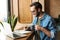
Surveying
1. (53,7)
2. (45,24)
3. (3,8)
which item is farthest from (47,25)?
(3,8)

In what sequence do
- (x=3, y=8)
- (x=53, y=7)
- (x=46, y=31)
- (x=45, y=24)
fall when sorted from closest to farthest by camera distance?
(x=46, y=31)
(x=45, y=24)
(x=53, y=7)
(x=3, y=8)

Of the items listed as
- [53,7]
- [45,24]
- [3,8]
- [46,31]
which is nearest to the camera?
[46,31]

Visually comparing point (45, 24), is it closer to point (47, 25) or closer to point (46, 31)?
point (47, 25)

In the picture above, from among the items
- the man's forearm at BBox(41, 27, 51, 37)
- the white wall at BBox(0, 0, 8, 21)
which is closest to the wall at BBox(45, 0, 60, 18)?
the white wall at BBox(0, 0, 8, 21)

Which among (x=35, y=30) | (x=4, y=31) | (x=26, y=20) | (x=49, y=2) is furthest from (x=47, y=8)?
(x=4, y=31)

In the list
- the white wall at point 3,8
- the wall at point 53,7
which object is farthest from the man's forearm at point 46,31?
the white wall at point 3,8

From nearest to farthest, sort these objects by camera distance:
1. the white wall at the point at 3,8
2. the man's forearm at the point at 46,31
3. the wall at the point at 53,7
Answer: the man's forearm at the point at 46,31 < the wall at the point at 53,7 < the white wall at the point at 3,8

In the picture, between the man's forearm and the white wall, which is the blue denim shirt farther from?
the white wall

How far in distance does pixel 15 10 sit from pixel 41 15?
0.99m

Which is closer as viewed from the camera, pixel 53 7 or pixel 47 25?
pixel 47 25

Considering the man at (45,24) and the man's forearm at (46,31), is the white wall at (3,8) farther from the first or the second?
the man's forearm at (46,31)

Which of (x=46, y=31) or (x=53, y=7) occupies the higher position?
(x=53, y=7)

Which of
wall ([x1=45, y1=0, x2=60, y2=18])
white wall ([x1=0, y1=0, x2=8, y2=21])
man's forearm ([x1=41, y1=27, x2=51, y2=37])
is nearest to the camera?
man's forearm ([x1=41, y1=27, x2=51, y2=37])

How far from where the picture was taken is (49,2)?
299 cm
